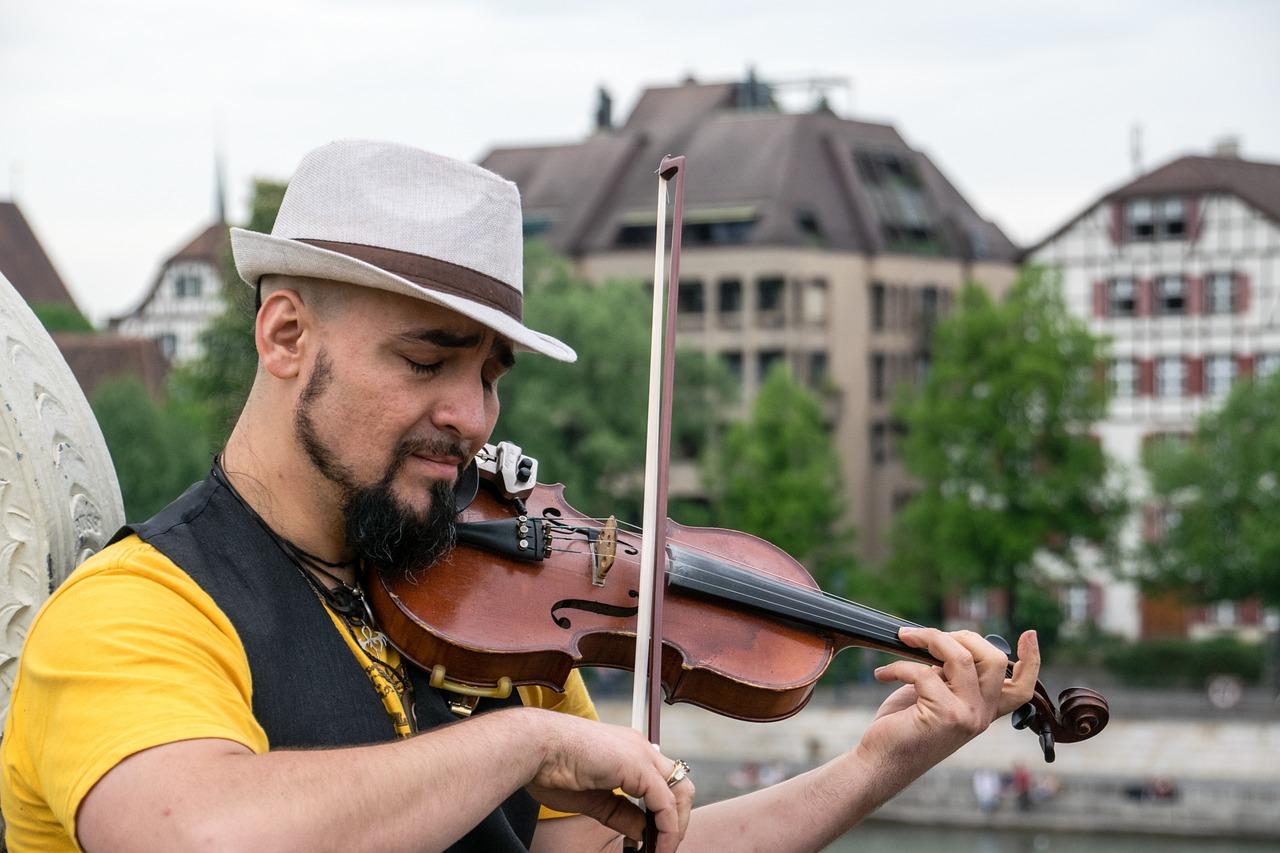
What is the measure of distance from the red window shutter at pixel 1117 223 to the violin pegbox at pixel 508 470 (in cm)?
4127

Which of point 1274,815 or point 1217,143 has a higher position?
point 1217,143

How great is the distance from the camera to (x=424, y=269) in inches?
104

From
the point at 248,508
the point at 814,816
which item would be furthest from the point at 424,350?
the point at 814,816

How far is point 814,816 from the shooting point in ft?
10.5

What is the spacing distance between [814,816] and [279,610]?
0.99m

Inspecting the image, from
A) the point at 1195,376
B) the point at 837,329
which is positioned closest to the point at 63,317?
the point at 837,329

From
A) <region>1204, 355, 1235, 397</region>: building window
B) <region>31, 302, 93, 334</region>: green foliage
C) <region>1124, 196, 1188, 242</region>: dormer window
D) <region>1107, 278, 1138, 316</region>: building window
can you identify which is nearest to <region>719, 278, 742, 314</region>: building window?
<region>1107, 278, 1138, 316</region>: building window

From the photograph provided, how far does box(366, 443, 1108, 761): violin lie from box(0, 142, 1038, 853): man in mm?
133

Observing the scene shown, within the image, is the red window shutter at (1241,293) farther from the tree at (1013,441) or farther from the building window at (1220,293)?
the tree at (1013,441)

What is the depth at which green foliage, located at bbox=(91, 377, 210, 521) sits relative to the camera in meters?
33.6

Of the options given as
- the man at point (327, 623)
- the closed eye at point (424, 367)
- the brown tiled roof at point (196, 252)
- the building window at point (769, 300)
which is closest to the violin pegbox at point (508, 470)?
the man at point (327, 623)

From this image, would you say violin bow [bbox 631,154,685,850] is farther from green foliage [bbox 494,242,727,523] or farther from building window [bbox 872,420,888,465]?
building window [bbox 872,420,888,465]

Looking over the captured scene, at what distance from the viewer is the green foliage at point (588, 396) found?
37156 millimetres

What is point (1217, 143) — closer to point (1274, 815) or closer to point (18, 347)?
point (1274, 815)
